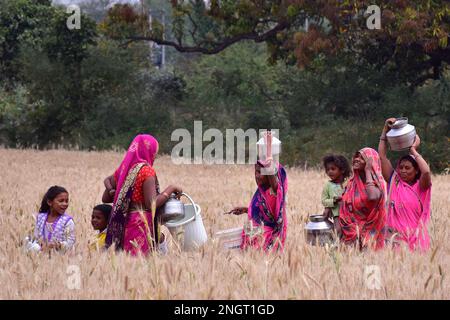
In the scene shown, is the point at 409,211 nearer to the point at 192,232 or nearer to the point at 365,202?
the point at 365,202

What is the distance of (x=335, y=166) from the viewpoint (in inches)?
281

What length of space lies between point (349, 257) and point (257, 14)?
617 inches

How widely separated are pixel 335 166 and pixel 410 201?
81 cm

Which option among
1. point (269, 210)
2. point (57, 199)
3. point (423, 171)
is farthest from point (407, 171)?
point (57, 199)

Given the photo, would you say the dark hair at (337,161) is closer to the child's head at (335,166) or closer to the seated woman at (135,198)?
the child's head at (335,166)

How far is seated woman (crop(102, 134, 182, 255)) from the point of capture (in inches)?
248

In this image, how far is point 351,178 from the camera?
6773 mm

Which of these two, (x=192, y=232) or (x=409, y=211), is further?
(x=409, y=211)

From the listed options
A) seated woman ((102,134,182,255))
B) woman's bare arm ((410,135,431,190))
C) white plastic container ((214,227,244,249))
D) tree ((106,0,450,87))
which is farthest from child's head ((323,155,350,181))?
tree ((106,0,450,87))

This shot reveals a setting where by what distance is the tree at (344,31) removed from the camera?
1788 centimetres

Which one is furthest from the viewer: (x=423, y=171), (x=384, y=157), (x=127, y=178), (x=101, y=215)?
(x=384, y=157)

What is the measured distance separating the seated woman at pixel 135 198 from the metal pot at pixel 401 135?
1617mm

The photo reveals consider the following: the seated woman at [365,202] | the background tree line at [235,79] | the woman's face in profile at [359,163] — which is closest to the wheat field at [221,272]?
the seated woman at [365,202]

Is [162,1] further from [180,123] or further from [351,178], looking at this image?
[351,178]
